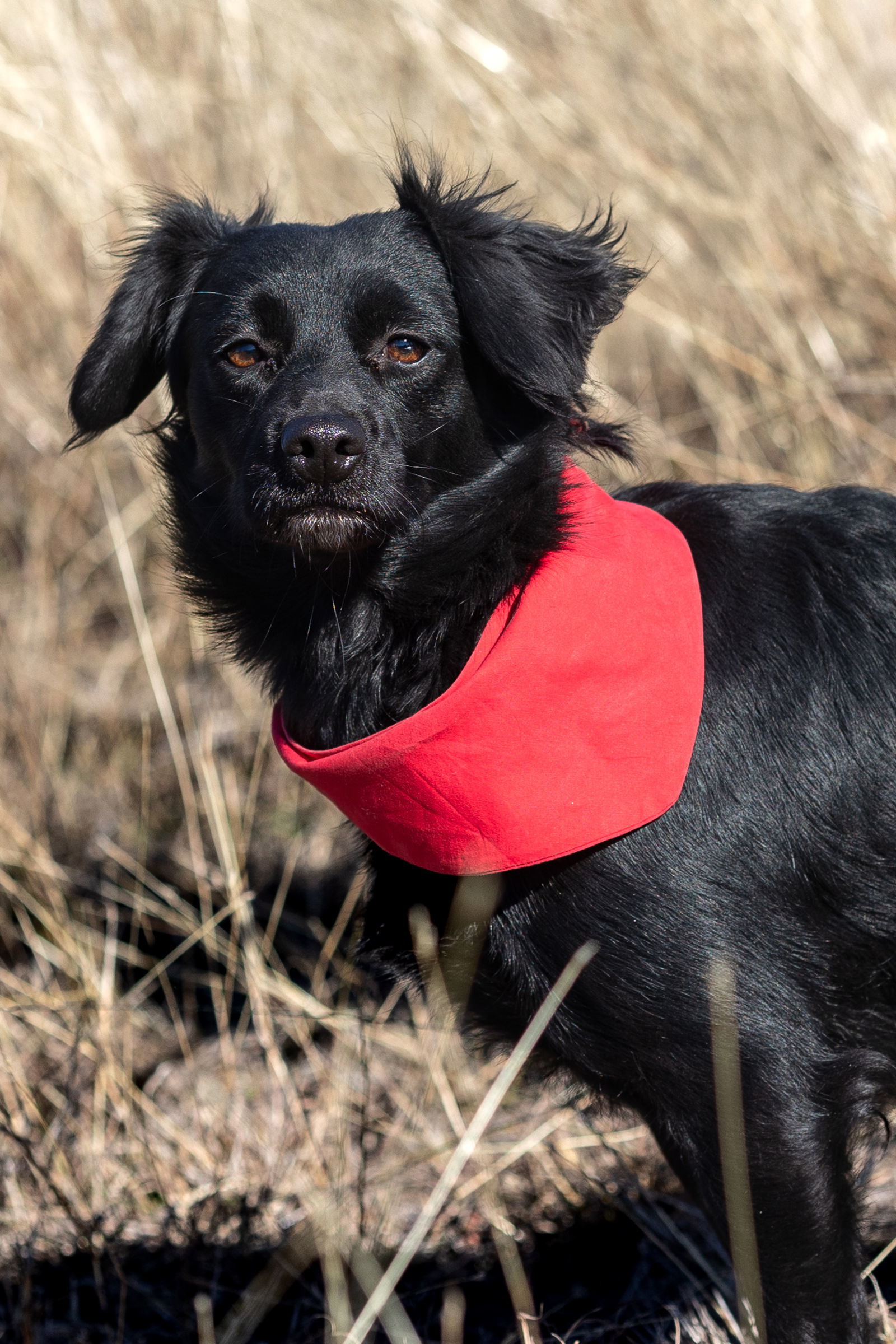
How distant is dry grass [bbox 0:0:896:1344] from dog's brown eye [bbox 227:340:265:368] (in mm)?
1190

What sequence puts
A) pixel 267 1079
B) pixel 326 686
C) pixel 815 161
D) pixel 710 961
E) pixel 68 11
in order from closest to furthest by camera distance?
1. pixel 710 961
2. pixel 326 686
3. pixel 267 1079
4. pixel 815 161
5. pixel 68 11

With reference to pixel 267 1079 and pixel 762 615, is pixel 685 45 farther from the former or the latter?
pixel 267 1079

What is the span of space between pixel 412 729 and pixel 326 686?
358mm

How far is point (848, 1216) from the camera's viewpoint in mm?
2170

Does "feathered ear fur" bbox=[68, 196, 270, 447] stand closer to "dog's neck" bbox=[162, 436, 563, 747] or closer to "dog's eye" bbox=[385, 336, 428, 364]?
"dog's neck" bbox=[162, 436, 563, 747]

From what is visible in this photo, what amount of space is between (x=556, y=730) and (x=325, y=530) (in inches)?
22.4

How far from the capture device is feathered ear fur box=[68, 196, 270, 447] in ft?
8.61

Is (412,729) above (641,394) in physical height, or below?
below

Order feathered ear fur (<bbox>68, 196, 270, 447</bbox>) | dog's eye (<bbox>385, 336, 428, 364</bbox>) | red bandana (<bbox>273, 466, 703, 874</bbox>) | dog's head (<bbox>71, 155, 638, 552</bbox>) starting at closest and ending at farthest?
1. red bandana (<bbox>273, 466, 703, 874</bbox>)
2. dog's head (<bbox>71, 155, 638, 552</bbox>)
3. dog's eye (<bbox>385, 336, 428, 364</bbox>)
4. feathered ear fur (<bbox>68, 196, 270, 447</bbox>)

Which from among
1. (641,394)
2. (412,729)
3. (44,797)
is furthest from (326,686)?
(641,394)

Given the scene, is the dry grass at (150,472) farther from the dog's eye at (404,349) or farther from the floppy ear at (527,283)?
the dog's eye at (404,349)

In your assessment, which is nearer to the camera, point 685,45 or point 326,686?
point 326,686

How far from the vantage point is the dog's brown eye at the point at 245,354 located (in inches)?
94.0

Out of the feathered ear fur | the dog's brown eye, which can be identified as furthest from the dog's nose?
the feathered ear fur
